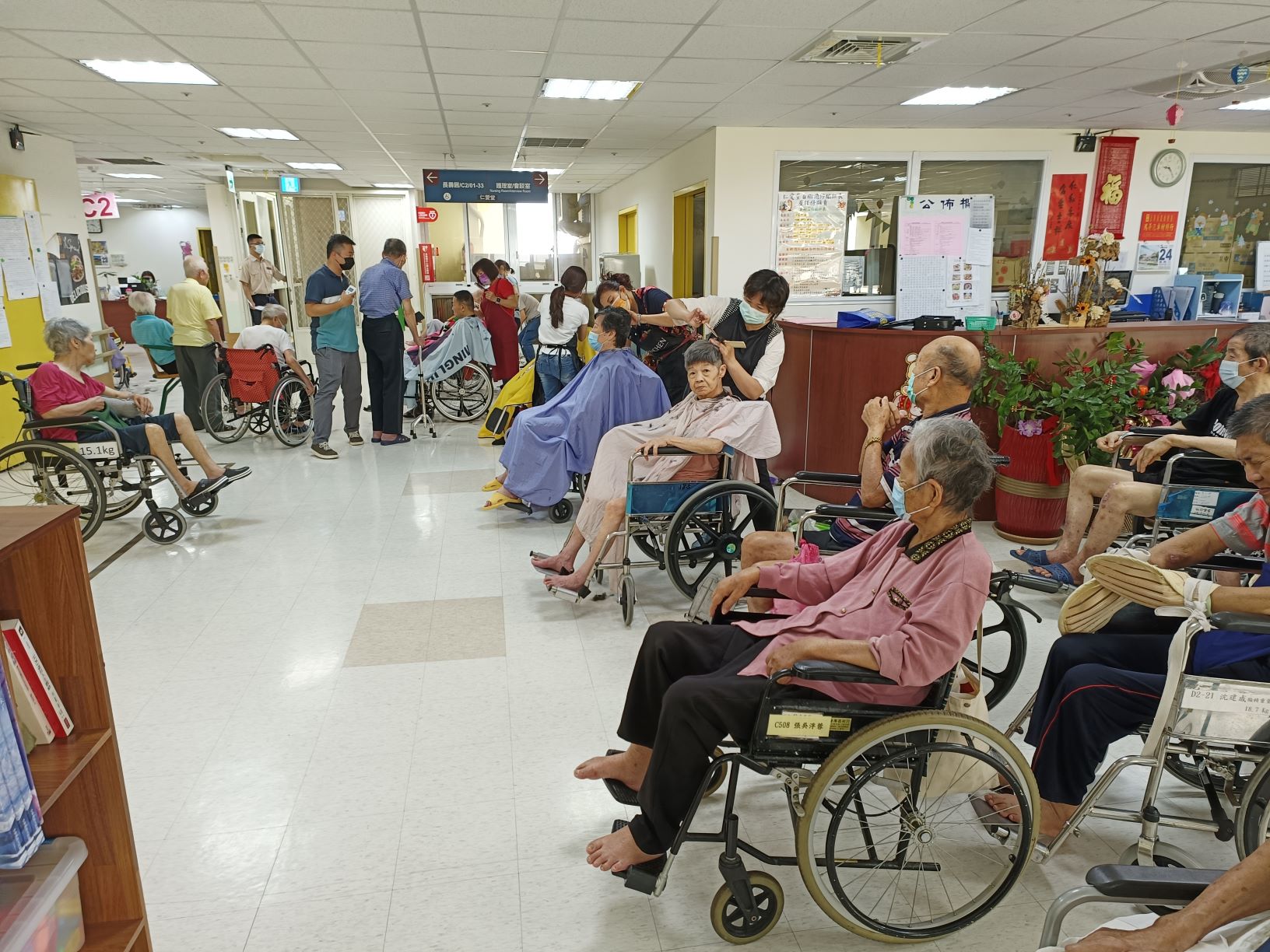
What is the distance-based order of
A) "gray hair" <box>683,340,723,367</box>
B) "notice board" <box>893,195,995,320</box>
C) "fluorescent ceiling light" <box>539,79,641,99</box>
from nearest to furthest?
1. "gray hair" <box>683,340,723,367</box>
2. "fluorescent ceiling light" <box>539,79,641,99</box>
3. "notice board" <box>893,195,995,320</box>

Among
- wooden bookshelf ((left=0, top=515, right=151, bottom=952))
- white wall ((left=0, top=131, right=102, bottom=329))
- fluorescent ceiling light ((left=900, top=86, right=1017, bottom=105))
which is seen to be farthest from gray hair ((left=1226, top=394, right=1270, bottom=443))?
white wall ((left=0, top=131, right=102, bottom=329))

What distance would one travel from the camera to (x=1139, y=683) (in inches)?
73.4

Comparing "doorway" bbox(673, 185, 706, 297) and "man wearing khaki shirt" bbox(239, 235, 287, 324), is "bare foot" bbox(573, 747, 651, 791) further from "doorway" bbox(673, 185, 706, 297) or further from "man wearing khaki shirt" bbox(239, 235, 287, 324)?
"man wearing khaki shirt" bbox(239, 235, 287, 324)

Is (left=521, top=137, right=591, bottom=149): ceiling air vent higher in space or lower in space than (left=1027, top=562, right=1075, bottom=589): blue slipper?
higher

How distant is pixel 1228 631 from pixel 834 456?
3174 millimetres

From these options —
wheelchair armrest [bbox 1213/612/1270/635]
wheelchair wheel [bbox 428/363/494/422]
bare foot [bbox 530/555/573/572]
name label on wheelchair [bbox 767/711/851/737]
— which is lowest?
bare foot [bbox 530/555/573/572]

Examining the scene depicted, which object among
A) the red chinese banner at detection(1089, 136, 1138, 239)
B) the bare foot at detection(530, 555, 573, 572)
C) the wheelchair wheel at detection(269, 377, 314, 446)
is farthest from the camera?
the red chinese banner at detection(1089, 136, 1138, 239)

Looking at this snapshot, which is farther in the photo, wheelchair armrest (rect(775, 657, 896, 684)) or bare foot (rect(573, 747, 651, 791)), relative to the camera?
bare foot (rect(573, 747, 651, 791))

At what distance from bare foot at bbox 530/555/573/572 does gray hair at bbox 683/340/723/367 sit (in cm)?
105

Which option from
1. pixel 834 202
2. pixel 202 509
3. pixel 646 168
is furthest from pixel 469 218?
pixel 202 509

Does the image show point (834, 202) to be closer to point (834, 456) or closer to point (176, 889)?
point (834, 456)

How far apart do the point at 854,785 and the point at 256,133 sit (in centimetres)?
804

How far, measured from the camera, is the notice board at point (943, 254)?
7.04 meters

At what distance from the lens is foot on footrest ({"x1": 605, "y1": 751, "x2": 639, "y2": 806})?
6.61ft
